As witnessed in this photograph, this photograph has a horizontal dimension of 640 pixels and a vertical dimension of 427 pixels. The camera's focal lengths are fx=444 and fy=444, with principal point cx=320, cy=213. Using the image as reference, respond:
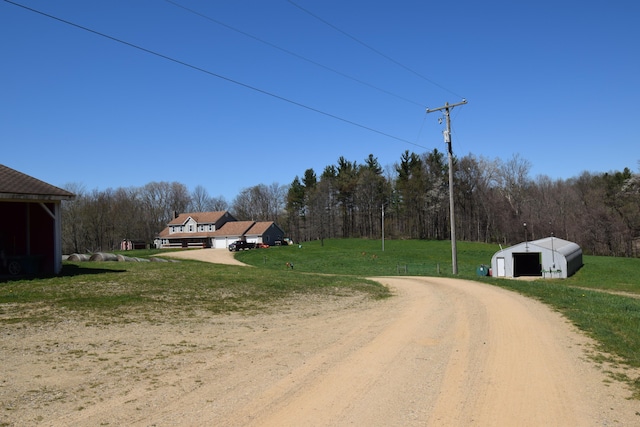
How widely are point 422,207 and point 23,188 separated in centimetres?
7509

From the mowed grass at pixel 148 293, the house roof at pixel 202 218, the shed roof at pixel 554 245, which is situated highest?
the house roof at pixel 202 218

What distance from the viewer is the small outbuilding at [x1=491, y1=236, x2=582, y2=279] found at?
37812 millimetres

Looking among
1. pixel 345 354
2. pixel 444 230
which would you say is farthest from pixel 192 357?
pixel 444 230

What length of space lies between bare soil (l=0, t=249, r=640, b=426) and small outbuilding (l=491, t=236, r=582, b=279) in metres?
29.8

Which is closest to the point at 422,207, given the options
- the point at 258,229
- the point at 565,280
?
the point at 258,229

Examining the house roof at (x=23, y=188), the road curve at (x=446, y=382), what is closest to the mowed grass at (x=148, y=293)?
the house roof at (x=23, y=188)

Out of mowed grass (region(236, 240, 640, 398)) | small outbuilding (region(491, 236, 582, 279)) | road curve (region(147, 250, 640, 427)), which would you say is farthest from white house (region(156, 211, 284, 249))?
road curve (region(147, 250, 640, 427))

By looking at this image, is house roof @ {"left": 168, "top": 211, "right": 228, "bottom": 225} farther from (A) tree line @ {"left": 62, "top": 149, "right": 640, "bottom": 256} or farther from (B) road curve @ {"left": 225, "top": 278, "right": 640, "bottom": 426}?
(B) road curve @ {"left": 225, "top": 278, "right": 640, "bottom": 426}

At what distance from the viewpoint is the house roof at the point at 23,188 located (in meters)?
16.3

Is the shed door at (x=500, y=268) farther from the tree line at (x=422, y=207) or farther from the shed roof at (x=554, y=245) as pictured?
the tree line at (x=422, y=207)

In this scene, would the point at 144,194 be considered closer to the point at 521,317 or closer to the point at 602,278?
the point at 602,278

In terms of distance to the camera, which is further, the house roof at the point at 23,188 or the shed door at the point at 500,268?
the shed door at the point at 500,268

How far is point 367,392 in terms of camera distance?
605 centimetres

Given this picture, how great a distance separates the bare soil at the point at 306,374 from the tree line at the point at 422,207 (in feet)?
207
